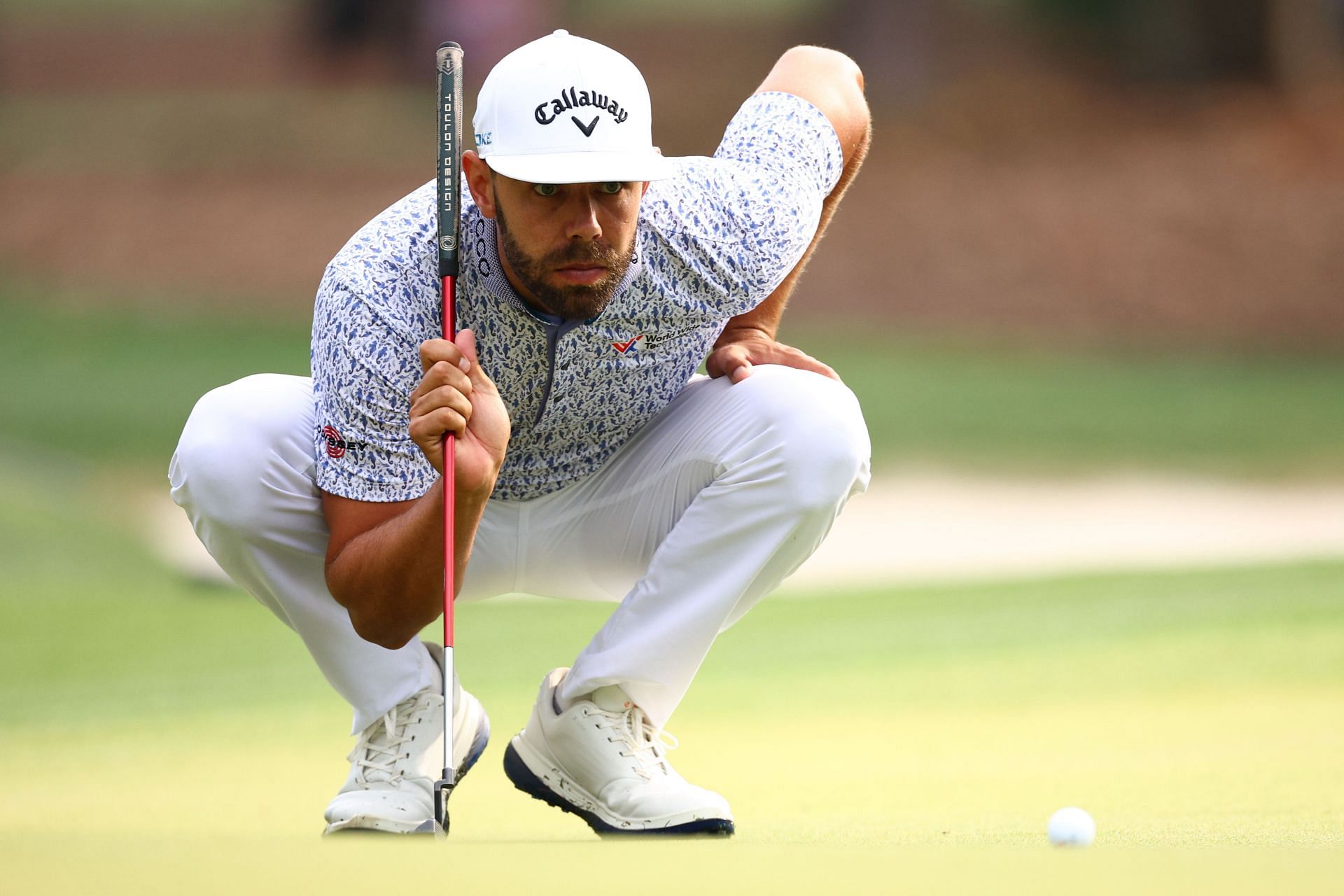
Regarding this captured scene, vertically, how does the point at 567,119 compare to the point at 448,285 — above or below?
above

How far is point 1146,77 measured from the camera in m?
16.5

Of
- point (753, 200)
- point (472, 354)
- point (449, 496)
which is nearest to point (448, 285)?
point (472, 354)

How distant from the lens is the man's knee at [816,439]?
2877 mm

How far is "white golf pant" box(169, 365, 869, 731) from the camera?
288 cm

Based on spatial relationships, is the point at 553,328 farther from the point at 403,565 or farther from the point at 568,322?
the point at 403,565

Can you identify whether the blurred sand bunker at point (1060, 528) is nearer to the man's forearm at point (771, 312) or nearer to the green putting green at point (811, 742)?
the green putting green at point (811, 742)

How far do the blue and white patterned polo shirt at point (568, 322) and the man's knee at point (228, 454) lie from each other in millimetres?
146

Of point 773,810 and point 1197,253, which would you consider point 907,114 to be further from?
point 773,810

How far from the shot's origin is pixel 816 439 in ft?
9.49

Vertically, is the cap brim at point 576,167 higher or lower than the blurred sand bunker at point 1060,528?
higher

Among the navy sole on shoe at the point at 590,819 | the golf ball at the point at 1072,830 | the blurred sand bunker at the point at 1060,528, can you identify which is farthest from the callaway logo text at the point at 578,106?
the blurred sand bunker at the point at 1060,528

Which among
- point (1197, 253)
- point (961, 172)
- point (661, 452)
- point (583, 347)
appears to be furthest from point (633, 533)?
point (961, 172)

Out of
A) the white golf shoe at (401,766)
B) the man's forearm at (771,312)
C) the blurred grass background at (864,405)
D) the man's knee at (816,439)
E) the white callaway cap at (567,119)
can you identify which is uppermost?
the white callaway cap at (567,119)

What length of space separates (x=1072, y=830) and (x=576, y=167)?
116cm
